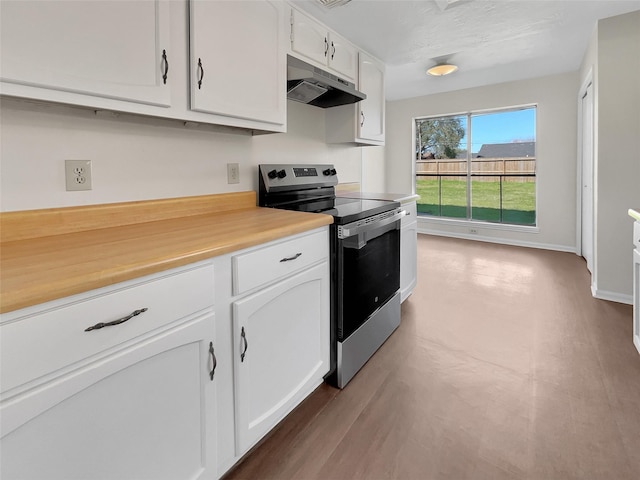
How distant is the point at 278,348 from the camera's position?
1346mm

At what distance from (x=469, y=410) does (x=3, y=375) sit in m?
1.66

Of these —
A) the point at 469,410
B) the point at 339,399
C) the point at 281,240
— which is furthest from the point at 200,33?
the point at 469,410

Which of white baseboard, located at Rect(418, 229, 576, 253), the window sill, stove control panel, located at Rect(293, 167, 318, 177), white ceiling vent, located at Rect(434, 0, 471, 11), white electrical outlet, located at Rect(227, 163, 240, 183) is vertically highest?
white ceiling vent, located at Rect(434, 0, 471, 11)

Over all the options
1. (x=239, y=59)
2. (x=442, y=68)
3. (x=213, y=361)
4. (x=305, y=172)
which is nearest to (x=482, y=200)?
(x=442, y=68)

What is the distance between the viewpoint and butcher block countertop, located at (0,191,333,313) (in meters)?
0.75

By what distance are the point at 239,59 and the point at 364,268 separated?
1.19 metres

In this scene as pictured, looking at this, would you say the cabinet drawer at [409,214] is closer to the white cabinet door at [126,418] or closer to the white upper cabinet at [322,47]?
the white upper cabinet at [322,47]

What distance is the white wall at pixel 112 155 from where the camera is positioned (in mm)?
1175

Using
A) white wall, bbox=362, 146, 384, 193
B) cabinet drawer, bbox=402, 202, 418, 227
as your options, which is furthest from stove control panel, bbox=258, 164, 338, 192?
white wall, bbox=362, 146, 384, 193

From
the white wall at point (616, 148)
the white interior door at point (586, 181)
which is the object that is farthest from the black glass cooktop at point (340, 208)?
the white interior door at point (586, 181)

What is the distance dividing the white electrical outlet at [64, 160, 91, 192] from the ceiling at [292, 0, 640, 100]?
1635 mm

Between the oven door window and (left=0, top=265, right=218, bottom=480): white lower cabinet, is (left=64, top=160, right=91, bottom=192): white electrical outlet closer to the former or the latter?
(left=0, top=265, right=218, bottom=480): white lower cabinet

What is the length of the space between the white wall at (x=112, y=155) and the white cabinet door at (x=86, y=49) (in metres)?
0.27

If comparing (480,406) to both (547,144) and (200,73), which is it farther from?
(547,144)
